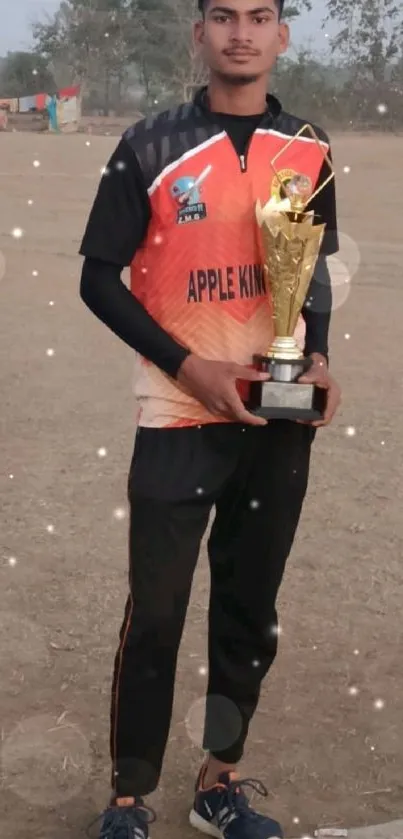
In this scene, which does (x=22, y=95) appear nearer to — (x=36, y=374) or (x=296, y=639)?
(x=36, y=374)

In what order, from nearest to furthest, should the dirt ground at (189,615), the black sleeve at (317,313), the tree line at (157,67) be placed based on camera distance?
the black sleeve at (317,313)
the dirt ground at (189,615)
the tree line at (157,67)

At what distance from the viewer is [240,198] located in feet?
8.04

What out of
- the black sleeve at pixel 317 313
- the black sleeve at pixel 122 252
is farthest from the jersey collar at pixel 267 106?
the black sleeve at pixel 317 313

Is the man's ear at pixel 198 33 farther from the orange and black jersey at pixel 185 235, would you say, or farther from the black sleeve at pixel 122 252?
the black sleeve at pixel 122 252

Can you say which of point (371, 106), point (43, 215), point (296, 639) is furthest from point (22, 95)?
point (296, 639)

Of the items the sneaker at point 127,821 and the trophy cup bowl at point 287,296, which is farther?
the sneaker at point 127,821

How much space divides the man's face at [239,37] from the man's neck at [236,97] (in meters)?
0.02

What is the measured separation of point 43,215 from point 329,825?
16.8 meters

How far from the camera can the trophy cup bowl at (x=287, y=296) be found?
2.42m

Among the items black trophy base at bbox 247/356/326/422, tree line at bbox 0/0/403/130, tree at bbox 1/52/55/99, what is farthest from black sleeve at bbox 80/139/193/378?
tree at bbox 1/52/55/99

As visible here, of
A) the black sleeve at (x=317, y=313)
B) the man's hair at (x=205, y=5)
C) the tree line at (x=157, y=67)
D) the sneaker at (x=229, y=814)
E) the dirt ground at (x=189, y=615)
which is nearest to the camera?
the man's hair at (x=205, y=5)

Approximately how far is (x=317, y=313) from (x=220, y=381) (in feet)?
1.37

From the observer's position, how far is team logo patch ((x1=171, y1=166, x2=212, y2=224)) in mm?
2398

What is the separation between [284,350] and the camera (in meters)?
2.47
